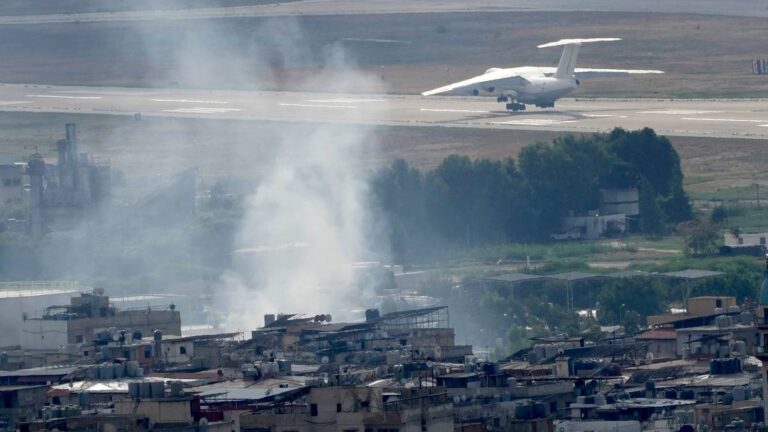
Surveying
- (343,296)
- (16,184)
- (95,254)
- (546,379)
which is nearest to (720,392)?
(546,379)

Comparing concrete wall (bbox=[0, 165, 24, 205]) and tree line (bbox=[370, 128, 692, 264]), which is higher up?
concrete wall (bbox=[0, 165, 24, 205])

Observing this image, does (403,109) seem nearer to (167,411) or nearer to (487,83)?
(487,83)

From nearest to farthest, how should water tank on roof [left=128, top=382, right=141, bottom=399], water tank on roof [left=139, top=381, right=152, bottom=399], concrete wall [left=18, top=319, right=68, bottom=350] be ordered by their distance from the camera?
water tank on roof [left=139, top=381, right=152, bottom=399], water tank on roof [left=128, top=382, right=141, bottom=399], concrete wall [left=18, top=319, right=68, bottom=350]

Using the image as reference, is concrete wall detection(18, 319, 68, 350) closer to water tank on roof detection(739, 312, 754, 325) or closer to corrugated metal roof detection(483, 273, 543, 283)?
water tank on roof detection(739, 312, 754, 325)

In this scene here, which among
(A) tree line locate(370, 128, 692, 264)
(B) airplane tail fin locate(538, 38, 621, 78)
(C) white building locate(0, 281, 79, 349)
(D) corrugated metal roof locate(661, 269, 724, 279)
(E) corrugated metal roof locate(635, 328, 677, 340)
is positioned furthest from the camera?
(B) airplane tail fin locate(538, 38, 621, 78)

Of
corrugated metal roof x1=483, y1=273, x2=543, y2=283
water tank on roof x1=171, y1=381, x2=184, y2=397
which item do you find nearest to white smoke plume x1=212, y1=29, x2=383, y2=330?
corrugated metal roof x1=483, y1=273, x2=543, y2=283

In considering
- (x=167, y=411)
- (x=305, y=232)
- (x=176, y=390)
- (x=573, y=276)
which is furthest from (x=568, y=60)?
(x=167, y=411)
